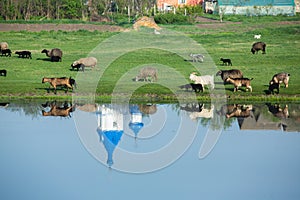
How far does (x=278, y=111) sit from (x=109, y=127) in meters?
5.48

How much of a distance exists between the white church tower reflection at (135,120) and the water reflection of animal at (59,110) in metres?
1.87

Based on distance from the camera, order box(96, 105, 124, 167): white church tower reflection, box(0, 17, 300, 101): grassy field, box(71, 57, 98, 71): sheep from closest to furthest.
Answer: box(96, 105, 124, 167): white church tower reflection → box(0, 17, 300, 101): grassy field → box(71, 57, 98, 71): sheep

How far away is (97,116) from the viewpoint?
79.2 feet

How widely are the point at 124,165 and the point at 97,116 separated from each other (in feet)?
20.2

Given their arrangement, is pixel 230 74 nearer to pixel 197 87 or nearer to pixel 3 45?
pixel 197 87

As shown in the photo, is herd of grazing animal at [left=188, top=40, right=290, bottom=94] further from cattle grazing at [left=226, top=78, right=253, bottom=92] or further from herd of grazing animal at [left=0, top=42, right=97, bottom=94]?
herd of grazing animal at [left=0, top=42, right=97, bottom=94]

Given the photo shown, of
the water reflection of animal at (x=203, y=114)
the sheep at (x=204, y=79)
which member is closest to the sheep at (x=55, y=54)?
the sheep at (x=204, y=79)

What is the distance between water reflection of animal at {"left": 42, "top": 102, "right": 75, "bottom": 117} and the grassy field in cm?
108

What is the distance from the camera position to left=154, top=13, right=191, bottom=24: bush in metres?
49.8

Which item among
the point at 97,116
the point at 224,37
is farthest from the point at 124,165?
the point at 224,37

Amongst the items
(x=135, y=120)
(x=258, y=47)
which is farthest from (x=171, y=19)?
(x=135, y=120)

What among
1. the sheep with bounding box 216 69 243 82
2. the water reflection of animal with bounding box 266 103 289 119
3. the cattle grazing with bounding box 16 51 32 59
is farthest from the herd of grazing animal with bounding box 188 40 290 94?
the cattle grazing with bounding box 16 51 32 59

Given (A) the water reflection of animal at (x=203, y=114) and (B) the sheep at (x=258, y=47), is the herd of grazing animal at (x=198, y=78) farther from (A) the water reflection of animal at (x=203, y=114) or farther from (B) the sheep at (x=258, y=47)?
(B) the sheep at (x=258, y=47)

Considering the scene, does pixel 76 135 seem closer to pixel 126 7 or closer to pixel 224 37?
pixel 224 37
